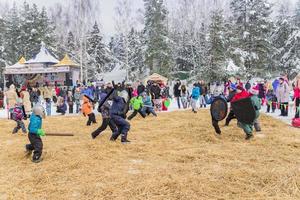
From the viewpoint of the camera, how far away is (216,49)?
40656 mm

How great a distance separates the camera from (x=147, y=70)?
52.3 metres

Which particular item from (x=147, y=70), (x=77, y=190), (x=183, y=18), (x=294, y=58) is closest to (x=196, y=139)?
(x=77, y=190)

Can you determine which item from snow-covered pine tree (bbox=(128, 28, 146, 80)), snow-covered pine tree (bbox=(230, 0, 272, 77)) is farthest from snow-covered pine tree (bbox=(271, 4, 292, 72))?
snow-covered pine tree (bbox=(128, 28, 146, 80))

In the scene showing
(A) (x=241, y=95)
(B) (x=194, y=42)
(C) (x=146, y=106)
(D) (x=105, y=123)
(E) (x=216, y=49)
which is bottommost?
(D) (x=105, y=123)

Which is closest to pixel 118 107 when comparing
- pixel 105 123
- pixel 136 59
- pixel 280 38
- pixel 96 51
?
pixel 105 123

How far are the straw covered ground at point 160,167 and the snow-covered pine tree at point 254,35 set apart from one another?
32037mm

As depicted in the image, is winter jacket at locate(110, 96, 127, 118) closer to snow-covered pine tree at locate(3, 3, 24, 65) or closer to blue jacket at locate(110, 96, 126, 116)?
blue jacket at locate(110, 96, 126, 116)

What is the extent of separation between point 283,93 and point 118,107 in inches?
331

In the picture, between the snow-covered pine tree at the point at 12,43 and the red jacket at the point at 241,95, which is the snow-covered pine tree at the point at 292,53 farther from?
the snow-covered pine tree at the point at 12,43

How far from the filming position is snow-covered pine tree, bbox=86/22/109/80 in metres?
55.8

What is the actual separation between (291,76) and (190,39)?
1522 cm

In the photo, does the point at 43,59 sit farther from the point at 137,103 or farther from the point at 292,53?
the point at 292,53

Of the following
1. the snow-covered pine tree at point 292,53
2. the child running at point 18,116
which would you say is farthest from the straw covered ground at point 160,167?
the snow-covered pine tree at point 292,53

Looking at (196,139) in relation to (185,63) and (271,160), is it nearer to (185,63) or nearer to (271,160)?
(271,160)
